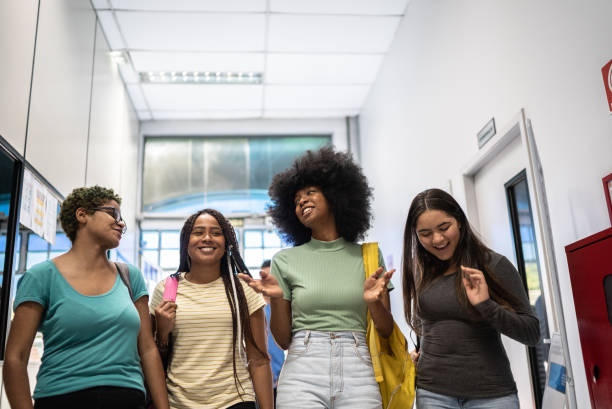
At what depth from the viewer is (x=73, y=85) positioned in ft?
13.2

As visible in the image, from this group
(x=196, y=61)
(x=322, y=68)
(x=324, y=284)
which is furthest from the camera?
(x=322, y=68)

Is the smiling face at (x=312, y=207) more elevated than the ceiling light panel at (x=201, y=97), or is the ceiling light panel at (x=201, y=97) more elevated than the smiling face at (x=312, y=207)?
the ceiling light panel at (x=201, y=97)

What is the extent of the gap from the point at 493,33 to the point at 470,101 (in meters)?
0.45

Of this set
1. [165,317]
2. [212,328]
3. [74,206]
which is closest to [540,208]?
[212,328]

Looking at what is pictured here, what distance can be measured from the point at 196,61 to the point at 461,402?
179 inches

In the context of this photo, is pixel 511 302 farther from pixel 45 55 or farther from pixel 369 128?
pixel 369 128

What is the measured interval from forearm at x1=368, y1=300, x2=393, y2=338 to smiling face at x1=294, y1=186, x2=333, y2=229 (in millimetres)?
428

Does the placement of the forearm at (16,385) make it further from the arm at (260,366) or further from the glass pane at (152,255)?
the glass pane at (152,255)

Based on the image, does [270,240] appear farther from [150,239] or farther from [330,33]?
[330,33]

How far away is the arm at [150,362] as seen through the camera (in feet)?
6.12

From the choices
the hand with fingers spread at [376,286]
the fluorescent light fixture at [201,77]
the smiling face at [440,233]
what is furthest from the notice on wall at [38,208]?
the fluorescent light fixture at [201,77]

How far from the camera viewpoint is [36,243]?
3.30 metres

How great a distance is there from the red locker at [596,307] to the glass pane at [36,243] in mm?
2793

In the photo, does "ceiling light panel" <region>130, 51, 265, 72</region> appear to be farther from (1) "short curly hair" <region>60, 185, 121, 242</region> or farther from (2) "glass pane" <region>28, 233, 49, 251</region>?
(1) "short curly hair" <region>60, 185, 121, 242</region>
